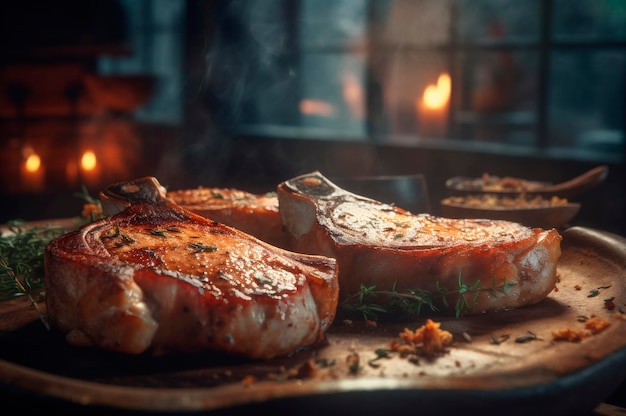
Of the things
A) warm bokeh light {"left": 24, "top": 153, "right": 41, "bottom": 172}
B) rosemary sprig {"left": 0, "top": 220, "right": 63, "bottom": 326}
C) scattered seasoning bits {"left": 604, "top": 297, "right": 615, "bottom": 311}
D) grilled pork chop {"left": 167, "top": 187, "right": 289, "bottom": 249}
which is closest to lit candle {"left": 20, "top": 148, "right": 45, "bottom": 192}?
warm bokeh light {"left": 24, "top": 153, "right": 41, "bottom": 172}

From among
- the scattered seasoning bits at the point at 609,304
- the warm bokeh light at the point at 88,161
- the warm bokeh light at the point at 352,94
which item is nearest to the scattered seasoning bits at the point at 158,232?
the scattered seasoning bits at the point at 609,304

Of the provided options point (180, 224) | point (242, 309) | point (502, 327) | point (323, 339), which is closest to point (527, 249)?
point (502, 327)

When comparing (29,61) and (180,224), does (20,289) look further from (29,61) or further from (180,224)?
(29,61)

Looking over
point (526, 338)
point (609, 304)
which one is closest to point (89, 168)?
point (609, 304)

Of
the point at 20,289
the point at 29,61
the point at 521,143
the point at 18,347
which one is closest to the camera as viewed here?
the point at 18,347

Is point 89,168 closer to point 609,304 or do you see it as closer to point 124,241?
point 124,241

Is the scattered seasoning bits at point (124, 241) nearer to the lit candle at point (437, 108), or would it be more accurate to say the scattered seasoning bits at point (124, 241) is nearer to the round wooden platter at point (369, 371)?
the round wooden platter at point (369, 371)
